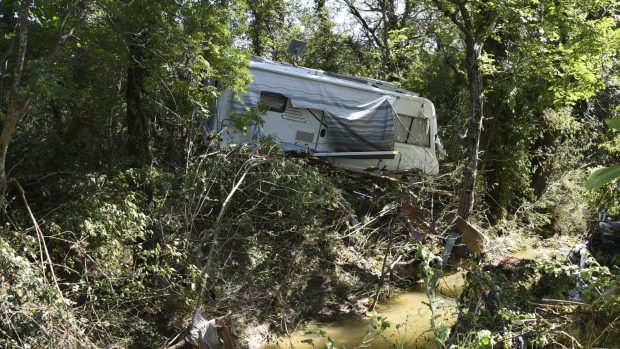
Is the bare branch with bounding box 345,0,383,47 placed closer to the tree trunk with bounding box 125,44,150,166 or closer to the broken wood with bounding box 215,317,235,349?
the tree trunk with bounding box 125,44,150,166

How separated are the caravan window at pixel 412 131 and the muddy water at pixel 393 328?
10.5 ft

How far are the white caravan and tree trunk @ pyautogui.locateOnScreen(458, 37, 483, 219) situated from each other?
150 cm

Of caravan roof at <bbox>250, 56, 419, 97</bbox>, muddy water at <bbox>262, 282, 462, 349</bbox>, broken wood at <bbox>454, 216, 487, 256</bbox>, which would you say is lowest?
muddy water at <bbox>262, 282, 462, 349</bbox>

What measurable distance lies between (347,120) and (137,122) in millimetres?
4683

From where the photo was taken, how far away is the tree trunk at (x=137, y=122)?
8945mm

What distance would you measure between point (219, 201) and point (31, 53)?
3.24 metres

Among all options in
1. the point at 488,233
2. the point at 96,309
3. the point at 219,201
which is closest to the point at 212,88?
the point at 219,201

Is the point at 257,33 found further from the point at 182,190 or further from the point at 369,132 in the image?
the point at 182,190

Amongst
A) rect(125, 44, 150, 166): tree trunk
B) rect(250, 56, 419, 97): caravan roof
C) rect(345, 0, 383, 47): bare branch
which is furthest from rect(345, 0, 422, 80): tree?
rect(125, 44, 150, 166): tree trunk

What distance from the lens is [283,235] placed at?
9.44 meters

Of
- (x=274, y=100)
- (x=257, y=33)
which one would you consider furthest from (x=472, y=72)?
(x=257, y=33)

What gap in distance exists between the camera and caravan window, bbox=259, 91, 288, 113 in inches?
473

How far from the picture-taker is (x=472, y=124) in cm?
1087

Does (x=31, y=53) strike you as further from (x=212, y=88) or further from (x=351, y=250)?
(x=351, y=250)
